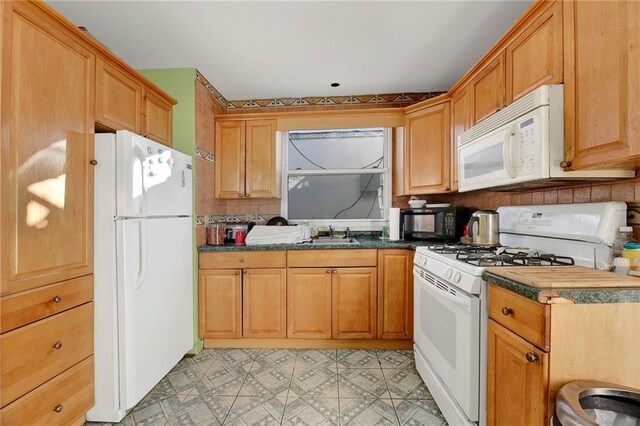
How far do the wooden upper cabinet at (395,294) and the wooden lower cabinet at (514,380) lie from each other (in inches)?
43.7

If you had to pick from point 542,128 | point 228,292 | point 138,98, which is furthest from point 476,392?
point 138,98

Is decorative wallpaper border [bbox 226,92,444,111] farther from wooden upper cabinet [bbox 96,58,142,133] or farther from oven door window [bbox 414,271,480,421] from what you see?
oven door window [bbox 414,271,480,421]

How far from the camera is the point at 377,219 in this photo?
9.98ft

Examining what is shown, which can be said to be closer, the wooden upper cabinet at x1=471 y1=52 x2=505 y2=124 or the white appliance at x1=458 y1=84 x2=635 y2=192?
the white appliance at x1=458 y1=84 x2=635 y2=192

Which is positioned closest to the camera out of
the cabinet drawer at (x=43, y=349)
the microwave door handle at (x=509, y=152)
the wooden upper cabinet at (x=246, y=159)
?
the cabinet drawer at (x=43, y=349)

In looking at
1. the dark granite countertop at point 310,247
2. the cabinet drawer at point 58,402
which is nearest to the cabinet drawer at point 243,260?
the dark granite countertop at point 310,247

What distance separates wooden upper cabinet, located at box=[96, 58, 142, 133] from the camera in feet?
5.10

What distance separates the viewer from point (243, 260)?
7.83 ft

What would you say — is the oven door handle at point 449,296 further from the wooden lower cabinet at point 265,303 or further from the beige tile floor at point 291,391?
the wooden lower cabinet at point 265,303

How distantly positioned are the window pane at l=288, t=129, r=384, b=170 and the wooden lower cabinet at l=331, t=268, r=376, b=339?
50.3 inches

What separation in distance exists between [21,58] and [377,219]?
9.08 feet

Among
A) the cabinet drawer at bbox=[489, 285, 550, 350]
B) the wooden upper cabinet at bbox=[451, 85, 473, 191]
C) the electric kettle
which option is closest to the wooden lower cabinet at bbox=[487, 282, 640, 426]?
the cabinet drawer at bbox=[489, 285, 550, 350]

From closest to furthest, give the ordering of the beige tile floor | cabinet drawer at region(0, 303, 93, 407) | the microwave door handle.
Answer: cabinet drawer at region(0, 303, 93, 407), the microwave door handle, the beige tile floor

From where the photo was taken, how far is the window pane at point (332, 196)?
3.08 metres
